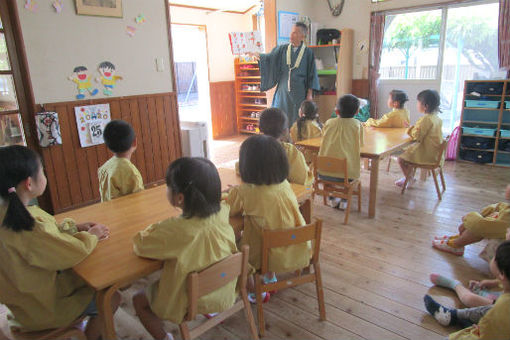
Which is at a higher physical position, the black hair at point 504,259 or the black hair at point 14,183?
the black hair at point 14,183

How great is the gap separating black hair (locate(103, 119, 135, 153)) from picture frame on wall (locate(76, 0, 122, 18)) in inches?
65.7

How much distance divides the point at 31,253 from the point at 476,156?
4.96 m

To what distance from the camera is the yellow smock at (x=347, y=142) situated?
9.56 ft

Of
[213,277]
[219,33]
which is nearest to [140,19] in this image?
[213,277]

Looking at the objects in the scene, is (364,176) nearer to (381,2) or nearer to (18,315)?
(381,2)

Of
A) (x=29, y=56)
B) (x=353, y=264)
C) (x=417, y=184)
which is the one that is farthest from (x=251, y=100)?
(x=353, y=264)

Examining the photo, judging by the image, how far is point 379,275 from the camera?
223 cm

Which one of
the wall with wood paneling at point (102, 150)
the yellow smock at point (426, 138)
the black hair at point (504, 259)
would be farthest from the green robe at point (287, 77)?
the black hair at point (504, 259)

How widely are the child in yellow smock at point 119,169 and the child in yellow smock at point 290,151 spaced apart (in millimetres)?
816

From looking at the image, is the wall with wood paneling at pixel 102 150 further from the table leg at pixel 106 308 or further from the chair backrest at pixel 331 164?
the table leg at pixel 106 308

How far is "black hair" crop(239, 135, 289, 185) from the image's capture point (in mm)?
1607

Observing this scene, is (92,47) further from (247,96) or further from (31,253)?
(247,96)

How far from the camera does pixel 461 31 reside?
4.67 meters

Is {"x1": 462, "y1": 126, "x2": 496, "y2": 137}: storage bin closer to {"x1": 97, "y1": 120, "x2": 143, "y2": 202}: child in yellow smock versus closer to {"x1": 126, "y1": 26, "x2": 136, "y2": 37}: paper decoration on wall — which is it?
{"x1": 126, "y1": 26, "x2": 136, "y2": 37}: paper decoration on wall
